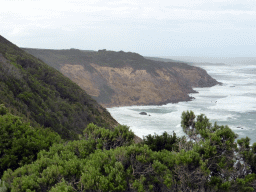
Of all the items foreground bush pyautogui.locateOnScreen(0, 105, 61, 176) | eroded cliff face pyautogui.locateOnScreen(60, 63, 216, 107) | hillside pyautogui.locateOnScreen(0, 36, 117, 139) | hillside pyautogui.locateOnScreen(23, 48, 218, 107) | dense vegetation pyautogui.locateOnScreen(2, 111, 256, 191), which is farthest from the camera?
hillside pyautogui.locateOnScreen(23, 48, 218, 107)

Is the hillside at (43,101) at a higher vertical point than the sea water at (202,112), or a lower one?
higher

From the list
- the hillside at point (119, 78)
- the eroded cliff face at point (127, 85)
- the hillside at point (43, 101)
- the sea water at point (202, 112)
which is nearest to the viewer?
the hillside at point (43, 101)

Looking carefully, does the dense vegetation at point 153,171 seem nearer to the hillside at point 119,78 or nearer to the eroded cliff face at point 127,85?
the hillside at point 119,78

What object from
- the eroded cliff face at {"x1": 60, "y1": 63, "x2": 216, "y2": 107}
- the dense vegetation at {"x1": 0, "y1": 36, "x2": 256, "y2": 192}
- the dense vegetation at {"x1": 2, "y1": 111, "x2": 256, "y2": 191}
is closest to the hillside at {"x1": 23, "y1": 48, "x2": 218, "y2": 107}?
the eroded cliff face at {"x1": 60, "y1": 63, "x2": 216, "y2": 107}

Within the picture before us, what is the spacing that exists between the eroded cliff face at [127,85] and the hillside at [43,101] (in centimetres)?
2738

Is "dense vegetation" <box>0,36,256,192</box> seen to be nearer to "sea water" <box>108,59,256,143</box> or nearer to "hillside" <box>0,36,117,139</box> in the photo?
"hillside" <box>0,36,117,139</box>

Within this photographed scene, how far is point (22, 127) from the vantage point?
29.5ft

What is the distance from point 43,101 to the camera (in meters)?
17.6

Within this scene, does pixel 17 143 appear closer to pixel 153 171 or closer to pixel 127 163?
pixel 127 163

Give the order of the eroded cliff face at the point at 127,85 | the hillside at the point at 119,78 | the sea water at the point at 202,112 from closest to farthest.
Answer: the sea water at the point at 202,112 → the eroded cliff face at the point at 127,85 → the hillside at the point at 119,78

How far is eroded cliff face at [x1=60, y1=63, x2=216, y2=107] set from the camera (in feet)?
175

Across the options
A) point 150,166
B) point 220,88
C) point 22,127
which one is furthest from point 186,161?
point 220,88

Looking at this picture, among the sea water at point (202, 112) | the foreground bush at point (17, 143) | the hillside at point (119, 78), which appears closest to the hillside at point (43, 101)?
the foreground bush at point (17, 143)

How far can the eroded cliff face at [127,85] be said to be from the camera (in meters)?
53.2
